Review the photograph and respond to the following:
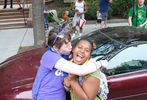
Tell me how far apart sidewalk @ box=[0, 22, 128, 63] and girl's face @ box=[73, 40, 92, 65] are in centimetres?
430

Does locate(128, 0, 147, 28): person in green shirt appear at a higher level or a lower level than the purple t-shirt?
higher

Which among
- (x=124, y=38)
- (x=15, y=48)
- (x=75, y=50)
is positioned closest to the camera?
(x=75, y=50)

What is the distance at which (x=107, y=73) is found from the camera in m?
2.31

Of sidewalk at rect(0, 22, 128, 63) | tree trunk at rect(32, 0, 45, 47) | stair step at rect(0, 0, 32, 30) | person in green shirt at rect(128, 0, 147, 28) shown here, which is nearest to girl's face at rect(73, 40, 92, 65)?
person in green shirt at rect(128, 0, 147, 28)

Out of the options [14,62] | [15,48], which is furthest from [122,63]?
[15,48]

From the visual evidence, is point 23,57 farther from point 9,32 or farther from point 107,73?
point 9,32

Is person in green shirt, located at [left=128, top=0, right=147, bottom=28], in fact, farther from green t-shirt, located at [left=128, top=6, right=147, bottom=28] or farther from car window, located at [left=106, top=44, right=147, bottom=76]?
car window, located at [left=106, top=44, right=147, bottom=76]

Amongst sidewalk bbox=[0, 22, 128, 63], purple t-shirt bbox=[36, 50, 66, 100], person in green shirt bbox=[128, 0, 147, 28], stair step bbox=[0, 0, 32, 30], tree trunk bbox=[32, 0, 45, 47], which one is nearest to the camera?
purple t-shirt bbox=[36, 50, 66, 100]

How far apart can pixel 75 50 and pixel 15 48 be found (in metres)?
5.08

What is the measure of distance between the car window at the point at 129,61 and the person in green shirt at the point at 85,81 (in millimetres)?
860

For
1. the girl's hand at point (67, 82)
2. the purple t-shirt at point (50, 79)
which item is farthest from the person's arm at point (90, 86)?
the purple t-shirt at point (50, 79)

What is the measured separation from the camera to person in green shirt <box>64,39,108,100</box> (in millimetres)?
1390

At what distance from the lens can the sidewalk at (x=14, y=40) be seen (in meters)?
5.74

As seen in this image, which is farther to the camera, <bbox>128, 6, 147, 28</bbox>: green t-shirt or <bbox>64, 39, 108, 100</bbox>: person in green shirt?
<bbox>128, 6, 147, 28</bbox>: green t-shirt
